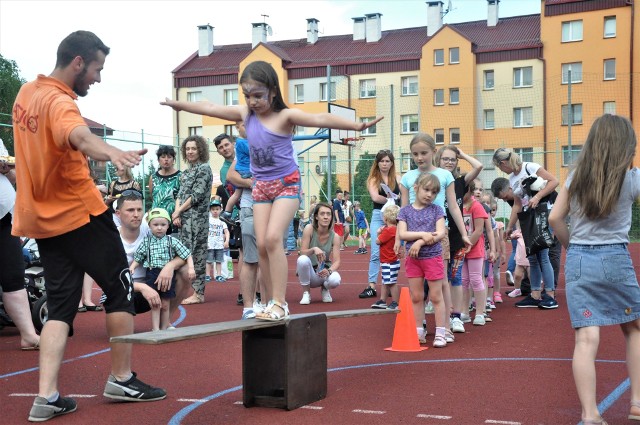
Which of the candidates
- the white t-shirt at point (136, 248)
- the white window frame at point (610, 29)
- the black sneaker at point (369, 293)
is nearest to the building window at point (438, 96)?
the white window frame at point (610, 29)

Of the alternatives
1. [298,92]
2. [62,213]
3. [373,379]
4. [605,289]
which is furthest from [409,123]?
[605,289]

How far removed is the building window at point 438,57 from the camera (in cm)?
5569

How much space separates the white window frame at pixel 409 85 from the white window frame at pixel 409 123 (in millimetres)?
6579

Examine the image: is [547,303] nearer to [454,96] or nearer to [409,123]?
[409,123]

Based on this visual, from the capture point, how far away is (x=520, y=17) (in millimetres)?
57250

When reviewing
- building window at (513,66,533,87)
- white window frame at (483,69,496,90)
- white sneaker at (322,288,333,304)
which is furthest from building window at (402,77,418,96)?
white sneaker at (322,288,333,304)

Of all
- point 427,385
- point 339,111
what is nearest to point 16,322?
point 427,385

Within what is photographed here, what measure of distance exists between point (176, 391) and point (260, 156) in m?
1.77

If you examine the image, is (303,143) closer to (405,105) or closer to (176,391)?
(405,105)

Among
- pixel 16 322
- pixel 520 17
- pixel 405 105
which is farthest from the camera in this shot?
pixel 520 17

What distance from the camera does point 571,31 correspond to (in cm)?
5200

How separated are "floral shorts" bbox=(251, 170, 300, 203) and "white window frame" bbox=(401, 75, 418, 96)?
166ft

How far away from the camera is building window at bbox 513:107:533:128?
Answer: 42438 millimetres

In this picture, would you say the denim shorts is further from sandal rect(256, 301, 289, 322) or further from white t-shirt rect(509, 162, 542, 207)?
white t-shirt rect(509, 162, 542, 207)
